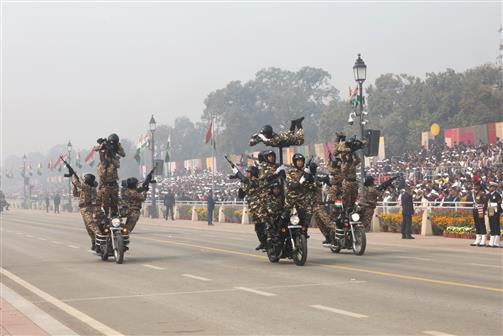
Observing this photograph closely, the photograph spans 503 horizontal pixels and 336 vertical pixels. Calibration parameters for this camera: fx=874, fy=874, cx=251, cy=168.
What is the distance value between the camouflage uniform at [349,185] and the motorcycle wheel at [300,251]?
9.62 feet

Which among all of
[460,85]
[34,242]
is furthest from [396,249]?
[460,85]

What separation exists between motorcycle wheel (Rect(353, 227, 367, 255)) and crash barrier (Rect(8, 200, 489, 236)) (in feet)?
24.5

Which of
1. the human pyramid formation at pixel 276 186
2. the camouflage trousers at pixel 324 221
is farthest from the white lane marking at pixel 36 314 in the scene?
the camouflage trousers at pixel 324 221

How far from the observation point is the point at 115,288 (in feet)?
49.2

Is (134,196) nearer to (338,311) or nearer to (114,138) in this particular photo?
(114,138)

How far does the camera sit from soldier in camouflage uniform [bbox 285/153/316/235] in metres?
17.6

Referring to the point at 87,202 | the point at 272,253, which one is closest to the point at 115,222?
the point at 87,202

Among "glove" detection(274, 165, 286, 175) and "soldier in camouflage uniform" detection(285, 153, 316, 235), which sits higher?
"glove" detection(274, 165, 286, 175)

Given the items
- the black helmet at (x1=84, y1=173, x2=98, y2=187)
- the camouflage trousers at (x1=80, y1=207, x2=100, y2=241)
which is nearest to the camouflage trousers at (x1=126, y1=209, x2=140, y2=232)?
the camouflage trousers at (x1=80, y1=207, x2=100, y2=241)

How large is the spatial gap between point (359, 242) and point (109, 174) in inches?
240

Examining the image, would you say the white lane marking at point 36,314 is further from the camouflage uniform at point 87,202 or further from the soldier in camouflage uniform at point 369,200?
the soldier in camouflage uniform at point 369,200

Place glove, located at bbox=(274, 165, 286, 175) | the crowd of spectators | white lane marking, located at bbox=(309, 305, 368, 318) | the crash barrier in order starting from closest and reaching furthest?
white lane marking, located at bbox=(309, 305, 368, 318) → glove, located at bbox=(274, 165, 286, 175) → the crash barrier → the crowd of spectators

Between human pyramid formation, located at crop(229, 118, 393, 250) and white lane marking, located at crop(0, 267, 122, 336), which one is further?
human pyramid formation, located at crop(229, 118, 393, 250)

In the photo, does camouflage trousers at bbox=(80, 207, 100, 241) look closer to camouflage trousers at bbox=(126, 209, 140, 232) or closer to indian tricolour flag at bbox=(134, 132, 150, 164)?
camouflage trousers at bbox=(126, 209, 140, 232)
